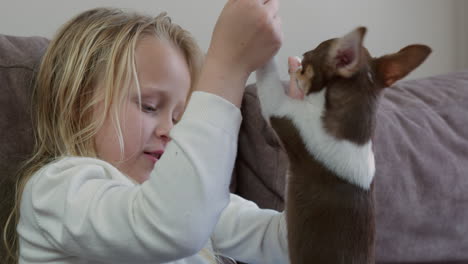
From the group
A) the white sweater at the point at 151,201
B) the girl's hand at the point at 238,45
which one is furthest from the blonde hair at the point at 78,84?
the girl's hand at the point at 238,45

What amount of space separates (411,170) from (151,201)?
1.00 meters

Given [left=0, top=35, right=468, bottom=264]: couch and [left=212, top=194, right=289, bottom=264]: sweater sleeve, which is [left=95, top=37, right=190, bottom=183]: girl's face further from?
[left=0, top=35, right=468, bottom=264]: couch

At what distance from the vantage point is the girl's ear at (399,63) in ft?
2.30

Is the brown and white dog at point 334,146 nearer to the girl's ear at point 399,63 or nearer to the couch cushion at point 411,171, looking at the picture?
the girl's ear at point 399,63

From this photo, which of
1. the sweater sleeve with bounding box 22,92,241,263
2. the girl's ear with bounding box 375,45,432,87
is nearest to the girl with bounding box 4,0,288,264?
the sweater sleeve with bounding box 22,92,241,263

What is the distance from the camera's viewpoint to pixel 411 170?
1.43 meters

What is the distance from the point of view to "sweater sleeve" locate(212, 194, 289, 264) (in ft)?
3.01

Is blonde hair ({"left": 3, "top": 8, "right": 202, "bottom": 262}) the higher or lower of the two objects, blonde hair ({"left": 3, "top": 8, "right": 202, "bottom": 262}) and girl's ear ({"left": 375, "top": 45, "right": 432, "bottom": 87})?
the lower

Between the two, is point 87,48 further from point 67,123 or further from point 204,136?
point 204,136

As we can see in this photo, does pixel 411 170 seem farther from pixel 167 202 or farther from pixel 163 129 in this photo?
pixel 167 202

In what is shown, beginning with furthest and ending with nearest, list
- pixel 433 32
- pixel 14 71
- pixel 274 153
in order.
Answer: pixel 433 32 → pixel 274 153 → pixel 14 71

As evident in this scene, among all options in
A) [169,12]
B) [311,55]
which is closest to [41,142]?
[311,55]

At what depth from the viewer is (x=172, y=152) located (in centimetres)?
65

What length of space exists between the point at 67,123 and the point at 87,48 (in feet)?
0.49
